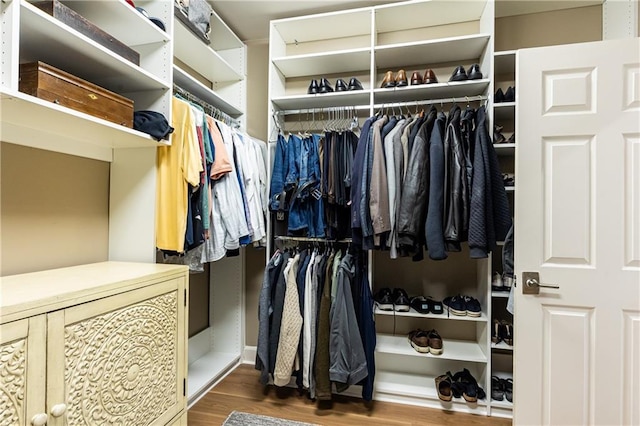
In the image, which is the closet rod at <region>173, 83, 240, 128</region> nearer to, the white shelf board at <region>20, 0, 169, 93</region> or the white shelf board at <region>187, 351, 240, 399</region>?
the white shelf board at <region>20, 0, 169, 93</region>

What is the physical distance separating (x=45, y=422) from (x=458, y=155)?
6.41ft

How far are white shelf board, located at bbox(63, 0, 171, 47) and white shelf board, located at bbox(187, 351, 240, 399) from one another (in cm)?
200

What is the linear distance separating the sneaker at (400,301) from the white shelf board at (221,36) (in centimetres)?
225

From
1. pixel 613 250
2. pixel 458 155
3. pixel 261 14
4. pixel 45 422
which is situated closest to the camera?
pixel 45 422

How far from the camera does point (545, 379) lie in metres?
1.46

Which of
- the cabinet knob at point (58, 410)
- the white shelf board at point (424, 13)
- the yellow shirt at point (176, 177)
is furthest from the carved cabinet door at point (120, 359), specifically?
the white shelf board at point (424, 13)

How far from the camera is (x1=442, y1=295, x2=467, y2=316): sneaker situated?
1.97 meters

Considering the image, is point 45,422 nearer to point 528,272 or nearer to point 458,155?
point 528,272

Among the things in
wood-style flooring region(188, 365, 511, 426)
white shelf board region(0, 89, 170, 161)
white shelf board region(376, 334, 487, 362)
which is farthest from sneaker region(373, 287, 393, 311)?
white shelf board region(0, 89, 170, 161)

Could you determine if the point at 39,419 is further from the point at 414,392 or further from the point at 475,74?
the point at 475,74

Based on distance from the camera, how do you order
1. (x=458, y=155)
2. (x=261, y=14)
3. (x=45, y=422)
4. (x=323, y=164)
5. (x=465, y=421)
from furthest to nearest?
1. (x=261, y=14)
2. (x=323, y=164)
3. (x=465, y=421)
4. (x=458, y=155)
5. (x=45, y=422)

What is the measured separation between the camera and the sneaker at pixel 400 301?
6.79 ft

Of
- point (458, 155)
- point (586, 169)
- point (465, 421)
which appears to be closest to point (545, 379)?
point (465, 421)

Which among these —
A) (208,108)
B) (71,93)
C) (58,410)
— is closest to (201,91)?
(208,108)
